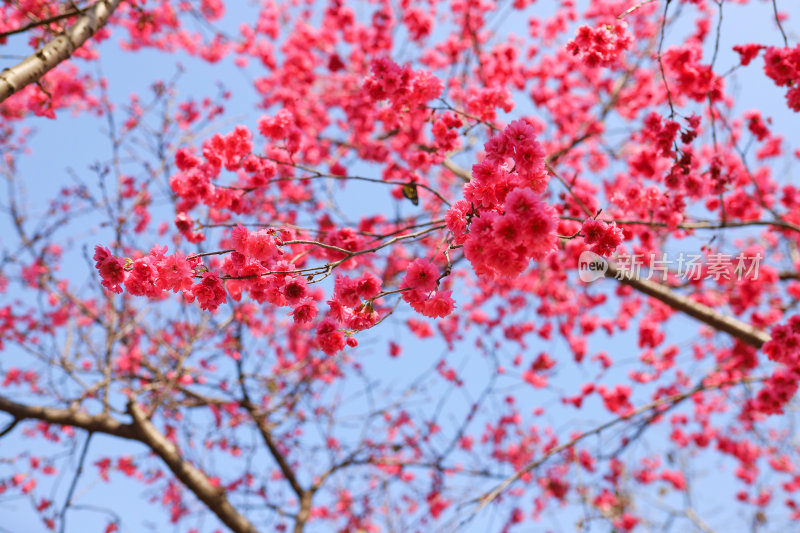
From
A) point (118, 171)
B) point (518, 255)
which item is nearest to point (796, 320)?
point (518, 255)

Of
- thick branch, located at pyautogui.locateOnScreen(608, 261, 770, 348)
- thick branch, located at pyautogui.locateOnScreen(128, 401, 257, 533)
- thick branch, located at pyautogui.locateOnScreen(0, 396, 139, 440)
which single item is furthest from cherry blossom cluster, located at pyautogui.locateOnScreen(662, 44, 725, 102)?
thick branch, located at pyautogui.locateOnScreen(0, 396, 139, 440)

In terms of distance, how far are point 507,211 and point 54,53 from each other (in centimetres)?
285

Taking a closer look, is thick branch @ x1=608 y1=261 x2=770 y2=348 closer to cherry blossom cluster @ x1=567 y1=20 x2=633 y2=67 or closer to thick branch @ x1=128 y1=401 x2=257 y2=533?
cherry blossom cluster @ x1=567 y1=20 x2=633 y2=67

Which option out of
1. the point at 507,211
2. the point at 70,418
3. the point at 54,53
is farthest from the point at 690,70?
the point at 70,418

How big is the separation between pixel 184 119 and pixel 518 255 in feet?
25.4

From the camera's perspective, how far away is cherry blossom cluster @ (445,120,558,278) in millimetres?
1854

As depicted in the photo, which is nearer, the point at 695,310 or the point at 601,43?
the point at 601,43

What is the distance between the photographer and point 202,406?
6195 mm

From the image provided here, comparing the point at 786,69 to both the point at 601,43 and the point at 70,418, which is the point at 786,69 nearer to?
the point at 601,43

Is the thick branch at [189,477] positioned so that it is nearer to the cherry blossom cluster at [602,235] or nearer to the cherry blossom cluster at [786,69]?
the cherry blossom cluster at [602,235]

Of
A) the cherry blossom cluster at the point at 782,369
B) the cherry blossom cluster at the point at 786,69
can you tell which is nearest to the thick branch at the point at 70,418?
the cherry blossom cluster at the point at 782,369

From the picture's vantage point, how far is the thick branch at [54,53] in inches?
104

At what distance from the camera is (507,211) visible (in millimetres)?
1868

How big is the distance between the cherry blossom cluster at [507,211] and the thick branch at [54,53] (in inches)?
97.4
